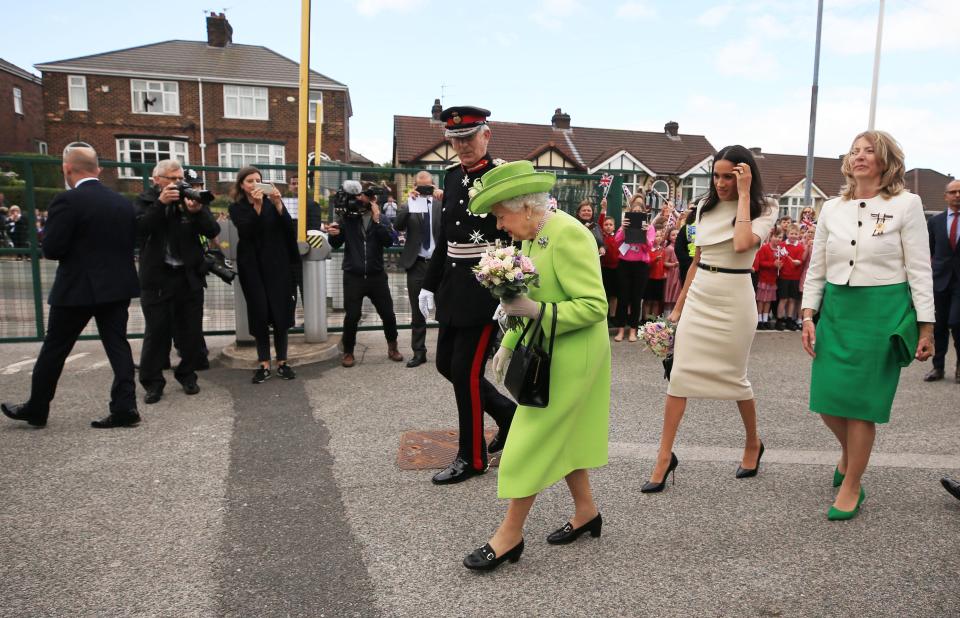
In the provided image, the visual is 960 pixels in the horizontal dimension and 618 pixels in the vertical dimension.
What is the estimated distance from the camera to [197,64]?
37.6 meters

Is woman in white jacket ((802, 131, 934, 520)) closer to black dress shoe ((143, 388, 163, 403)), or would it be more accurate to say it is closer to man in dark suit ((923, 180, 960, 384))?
man in dark suit ((923, 180, 960, 384))

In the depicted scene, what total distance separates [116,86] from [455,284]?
39.1 meters

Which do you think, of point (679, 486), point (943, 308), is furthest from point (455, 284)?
point (943, 308)

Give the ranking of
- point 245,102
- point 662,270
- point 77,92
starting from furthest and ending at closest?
point 245,102 < point 77,92 < point 662,270

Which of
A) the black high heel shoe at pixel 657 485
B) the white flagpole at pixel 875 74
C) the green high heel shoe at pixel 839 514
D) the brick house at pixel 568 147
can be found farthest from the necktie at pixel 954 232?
the brick house at pixel 568 147

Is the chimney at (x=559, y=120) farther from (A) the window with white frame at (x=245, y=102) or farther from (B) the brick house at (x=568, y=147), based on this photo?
(A) the window with white frame at (x=245, y=102)

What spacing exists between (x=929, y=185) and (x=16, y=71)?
6717 centimetres

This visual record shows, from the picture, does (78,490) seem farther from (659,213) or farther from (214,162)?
(214,162)

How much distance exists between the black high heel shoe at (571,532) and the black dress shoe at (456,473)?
934 millimetres

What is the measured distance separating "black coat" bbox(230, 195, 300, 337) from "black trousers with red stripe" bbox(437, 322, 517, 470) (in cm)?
277

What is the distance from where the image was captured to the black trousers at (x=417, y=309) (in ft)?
25.0

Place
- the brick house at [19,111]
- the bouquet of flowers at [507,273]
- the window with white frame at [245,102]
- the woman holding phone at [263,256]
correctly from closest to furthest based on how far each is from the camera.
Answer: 1. the bouquet of flowers at [507,273]
2. the woman holding phone at [263,256]
3. the window with white frame at [245,102]
4. the brick house at [19,111]

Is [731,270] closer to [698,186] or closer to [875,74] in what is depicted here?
[698,186]

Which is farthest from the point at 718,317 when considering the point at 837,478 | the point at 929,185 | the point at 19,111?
the point at 929,185
